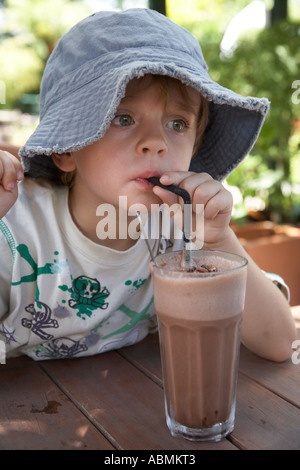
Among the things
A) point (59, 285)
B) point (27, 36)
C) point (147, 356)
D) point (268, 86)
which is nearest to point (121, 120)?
point (59, 285)

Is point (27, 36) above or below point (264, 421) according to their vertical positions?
above

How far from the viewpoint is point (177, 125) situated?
1.11m

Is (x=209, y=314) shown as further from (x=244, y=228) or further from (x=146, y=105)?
(x=244, y=228)

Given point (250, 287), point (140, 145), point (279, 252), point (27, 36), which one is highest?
point (27, 36)

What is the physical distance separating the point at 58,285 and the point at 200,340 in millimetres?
501

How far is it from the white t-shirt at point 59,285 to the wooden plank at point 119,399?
0.09 m

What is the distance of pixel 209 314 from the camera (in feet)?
2.49

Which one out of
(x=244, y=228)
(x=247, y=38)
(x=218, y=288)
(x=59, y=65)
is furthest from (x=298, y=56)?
(x=218, y=288)

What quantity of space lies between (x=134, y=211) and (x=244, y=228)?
2358 mm

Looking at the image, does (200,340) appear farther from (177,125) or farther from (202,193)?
(177,125)

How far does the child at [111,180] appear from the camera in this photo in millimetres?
1007

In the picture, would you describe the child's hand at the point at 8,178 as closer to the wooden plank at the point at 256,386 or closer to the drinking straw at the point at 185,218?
the drinking straw at the point at 185,218

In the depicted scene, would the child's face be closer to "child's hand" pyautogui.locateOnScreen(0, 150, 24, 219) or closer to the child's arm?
the child's arm

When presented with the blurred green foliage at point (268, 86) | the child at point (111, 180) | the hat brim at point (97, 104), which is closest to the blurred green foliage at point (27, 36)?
the blurred green foliage at point (268, 86)
